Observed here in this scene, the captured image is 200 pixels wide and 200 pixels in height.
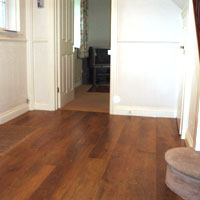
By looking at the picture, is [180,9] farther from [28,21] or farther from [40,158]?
[40,158]

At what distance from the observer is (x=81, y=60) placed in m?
7.23

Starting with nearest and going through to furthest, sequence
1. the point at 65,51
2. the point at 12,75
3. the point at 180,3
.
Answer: the point at 180,3 < the point at 12,75 < the point at 65,51

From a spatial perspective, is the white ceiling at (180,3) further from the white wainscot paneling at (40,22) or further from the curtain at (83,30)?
the curtain at (83,30)

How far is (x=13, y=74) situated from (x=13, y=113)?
50cm

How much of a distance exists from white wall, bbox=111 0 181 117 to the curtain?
2939 millimetres

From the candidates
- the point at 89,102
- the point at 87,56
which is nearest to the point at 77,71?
the point at 87,56

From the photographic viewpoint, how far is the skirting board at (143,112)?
12.9ft

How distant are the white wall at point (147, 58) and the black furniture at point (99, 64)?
3.04 m

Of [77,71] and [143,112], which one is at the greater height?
[77,71]

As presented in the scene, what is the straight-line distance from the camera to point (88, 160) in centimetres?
241

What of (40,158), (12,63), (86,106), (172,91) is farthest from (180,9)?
(40,158)

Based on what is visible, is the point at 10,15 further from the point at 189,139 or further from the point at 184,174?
the point at 184,174

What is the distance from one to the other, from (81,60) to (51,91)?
3.20m

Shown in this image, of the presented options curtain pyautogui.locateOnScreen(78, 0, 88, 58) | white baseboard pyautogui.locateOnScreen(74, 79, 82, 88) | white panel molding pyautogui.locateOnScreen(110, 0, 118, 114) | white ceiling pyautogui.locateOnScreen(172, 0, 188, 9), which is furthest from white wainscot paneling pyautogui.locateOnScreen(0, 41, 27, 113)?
curtain pyautogui.locateOnScreen(78, 0, 88, 58)
